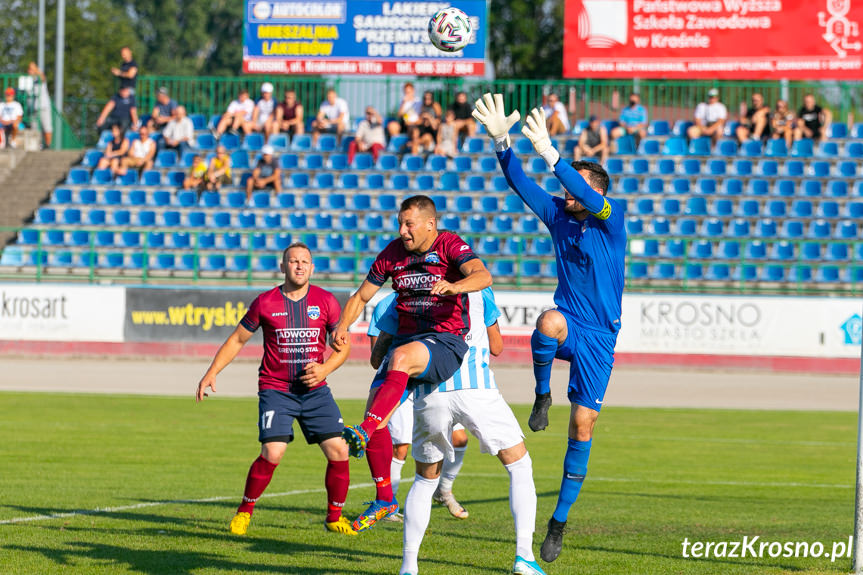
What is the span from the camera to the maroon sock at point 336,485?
362 inches

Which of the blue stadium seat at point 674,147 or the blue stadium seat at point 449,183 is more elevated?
the blue stadium seat at point 674,147

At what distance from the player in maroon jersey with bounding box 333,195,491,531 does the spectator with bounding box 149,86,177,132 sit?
2671 cm

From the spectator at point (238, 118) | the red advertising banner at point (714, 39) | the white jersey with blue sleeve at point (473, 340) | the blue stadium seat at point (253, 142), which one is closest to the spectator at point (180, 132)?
the spectator at point (238, 118)

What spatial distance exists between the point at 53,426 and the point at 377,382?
9283 millimetres

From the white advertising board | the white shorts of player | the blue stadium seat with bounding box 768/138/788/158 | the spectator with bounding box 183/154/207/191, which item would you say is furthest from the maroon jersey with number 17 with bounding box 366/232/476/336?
the blue stadium seat with bounding box 768/138/788/158

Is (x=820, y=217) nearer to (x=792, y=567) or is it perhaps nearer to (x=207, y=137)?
(x=207, y=137)

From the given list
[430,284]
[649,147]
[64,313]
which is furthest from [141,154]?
[430,284]

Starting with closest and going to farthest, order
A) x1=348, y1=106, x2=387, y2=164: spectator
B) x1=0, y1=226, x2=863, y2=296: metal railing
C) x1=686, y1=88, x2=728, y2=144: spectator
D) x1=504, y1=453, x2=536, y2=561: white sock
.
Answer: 1. x1=504, y1=453, x2=536, y2=561: white sock
2. x1=0, y1=226, x2=863, y2=296: metal railing
3. x1=686, y1=88, x2=728, y2=144: spectator
4. x1=348, y1=106, x2=387, y2=164: spectator

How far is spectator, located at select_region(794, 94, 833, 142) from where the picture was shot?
3083 centimetres

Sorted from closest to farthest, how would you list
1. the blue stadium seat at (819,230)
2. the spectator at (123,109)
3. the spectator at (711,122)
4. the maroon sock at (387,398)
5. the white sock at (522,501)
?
the maroon sock at (387,398) < the white sock at (522,501) < the blue stadium seat at (819,230) < the spectator at (711,122) < the spectator at (123,109)

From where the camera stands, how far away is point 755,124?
31125 mm

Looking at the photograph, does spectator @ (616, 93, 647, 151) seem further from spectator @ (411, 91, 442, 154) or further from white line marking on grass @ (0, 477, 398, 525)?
white line marking on grass @ (0, 477, 398, 525)

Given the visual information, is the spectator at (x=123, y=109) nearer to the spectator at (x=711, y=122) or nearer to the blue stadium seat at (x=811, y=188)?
the spectator at (x=711, y=122)

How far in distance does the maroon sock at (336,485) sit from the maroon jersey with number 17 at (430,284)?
189cm
